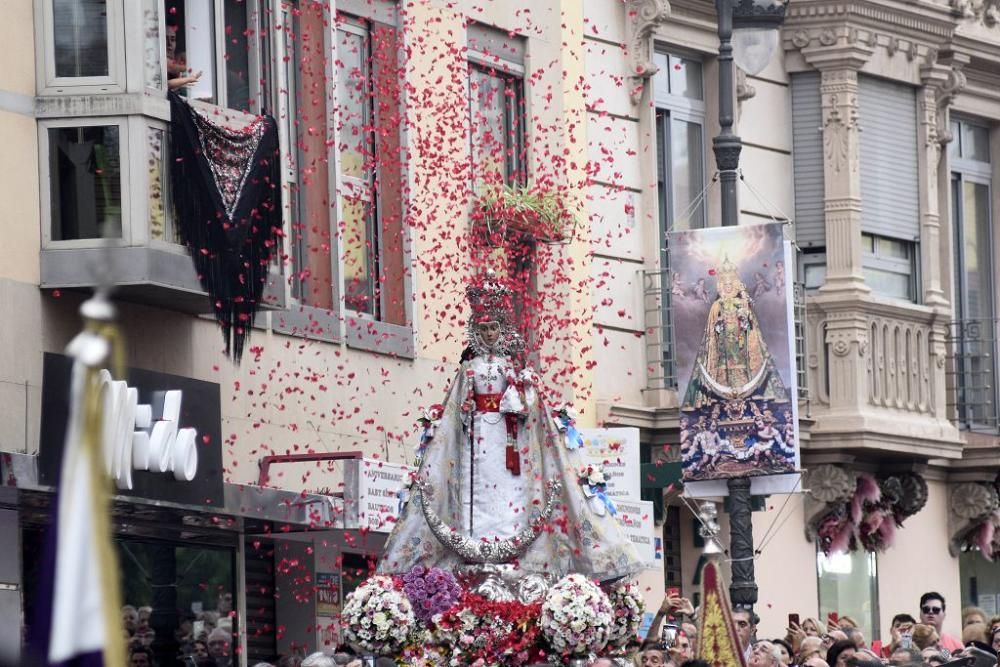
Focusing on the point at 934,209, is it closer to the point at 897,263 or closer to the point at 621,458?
the point at 897,263

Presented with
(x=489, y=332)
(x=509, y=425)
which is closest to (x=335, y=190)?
(x=489, y=332)

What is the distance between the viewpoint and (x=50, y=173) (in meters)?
14.4

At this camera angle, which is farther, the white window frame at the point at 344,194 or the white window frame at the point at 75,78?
the white window frame at the point at 344,194

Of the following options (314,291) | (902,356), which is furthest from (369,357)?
(902,356)

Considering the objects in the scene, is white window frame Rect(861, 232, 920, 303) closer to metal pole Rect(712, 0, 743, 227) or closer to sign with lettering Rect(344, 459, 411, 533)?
metal pole Rect(712, 0, 743, 227)

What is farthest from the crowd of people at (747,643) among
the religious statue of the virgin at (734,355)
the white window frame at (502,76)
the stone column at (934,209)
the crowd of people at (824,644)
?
the stone column at (934,209)

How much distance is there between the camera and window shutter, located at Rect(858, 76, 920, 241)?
23.7 m

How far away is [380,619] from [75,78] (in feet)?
14.3

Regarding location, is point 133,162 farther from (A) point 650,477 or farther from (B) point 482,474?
(A) point 650,477

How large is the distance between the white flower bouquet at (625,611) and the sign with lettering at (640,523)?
4.43m

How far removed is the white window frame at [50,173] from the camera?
1430cm

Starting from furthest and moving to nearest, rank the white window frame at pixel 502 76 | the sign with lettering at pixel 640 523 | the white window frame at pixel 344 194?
the white window frame at pixel 502 76 < the white window frame at pixel 344 194 < the sign with lettering at pixel 640 523

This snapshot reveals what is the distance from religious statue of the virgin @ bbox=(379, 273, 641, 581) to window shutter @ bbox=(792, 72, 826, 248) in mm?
11356

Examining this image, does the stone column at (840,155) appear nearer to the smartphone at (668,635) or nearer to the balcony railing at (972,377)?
the balcony railing at (972,377)
